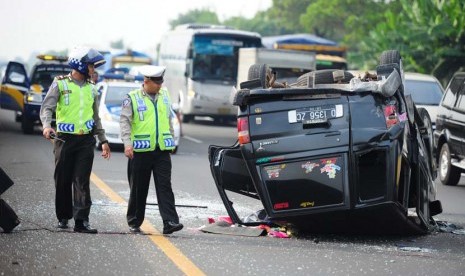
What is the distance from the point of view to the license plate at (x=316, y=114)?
12.1 m

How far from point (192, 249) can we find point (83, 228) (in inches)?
53.3

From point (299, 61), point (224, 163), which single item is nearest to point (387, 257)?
point (224, 163)

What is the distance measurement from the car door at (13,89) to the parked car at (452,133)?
13.9 m

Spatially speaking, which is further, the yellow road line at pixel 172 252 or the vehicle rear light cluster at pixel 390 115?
the vehicle rear light cluster at pixel 390 115

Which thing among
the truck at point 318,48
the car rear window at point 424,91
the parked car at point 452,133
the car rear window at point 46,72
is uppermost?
the parked car at point 452,133

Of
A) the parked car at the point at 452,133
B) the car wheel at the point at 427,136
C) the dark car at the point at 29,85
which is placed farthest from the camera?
the dark car at the point at 29,85

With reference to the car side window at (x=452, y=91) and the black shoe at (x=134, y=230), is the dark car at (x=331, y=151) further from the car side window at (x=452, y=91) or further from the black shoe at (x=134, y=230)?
the car side window at (x=452, y=91)

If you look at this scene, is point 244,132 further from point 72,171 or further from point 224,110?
point 224,110

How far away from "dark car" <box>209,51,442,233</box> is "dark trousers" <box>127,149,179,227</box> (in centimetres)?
78

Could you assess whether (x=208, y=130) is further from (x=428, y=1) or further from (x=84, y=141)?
(x=84, y=141)

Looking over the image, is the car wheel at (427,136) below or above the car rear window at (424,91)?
above

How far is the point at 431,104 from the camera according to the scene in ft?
87.4

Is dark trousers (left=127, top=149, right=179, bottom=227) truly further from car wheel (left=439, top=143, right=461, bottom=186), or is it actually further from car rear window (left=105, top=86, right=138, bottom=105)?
car rear window (left=105, top=86, right=138, bottom=105)

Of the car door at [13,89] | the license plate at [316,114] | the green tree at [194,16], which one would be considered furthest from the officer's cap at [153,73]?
the green tree at [194,16]
